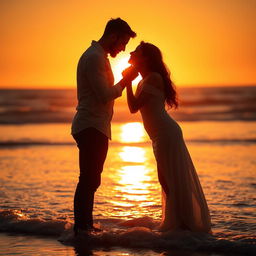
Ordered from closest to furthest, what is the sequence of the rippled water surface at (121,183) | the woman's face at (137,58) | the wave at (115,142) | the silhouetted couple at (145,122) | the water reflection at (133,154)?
the silhouetted couple at (145,122), the woman's face at (137,58), the rippled water surface at (121,183), the water reflection at (133,154), the wave at (115,142)

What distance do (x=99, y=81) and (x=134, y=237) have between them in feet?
5.48

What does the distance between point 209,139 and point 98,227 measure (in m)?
10.4

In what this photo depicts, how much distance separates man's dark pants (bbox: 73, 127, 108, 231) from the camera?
5.54 meters

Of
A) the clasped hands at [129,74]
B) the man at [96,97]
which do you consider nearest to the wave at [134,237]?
the man at [96,97]

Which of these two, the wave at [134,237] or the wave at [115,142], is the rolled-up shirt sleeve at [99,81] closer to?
the wave at [134,237]

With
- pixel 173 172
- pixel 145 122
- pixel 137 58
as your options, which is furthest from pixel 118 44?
pixel 173 172

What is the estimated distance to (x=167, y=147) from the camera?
19.6ft

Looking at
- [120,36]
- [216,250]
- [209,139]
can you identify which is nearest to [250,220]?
[216,250]

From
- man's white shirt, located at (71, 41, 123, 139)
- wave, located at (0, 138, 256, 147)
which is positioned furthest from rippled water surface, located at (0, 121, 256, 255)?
man's white shirt, located at (71, 41, 123, 139)

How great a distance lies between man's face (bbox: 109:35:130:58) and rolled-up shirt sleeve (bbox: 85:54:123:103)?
0.23 metres

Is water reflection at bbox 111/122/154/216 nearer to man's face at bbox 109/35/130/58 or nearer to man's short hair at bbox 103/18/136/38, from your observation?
man's face at bbox 109/35/130/58

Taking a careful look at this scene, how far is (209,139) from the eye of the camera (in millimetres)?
16250

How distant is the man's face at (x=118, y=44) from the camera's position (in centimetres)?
556

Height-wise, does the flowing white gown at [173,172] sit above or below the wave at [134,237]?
above
